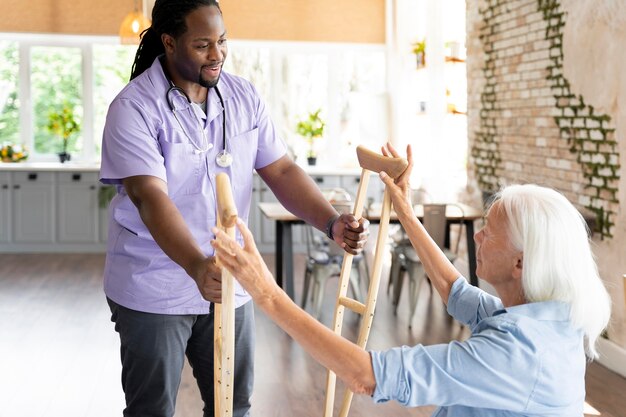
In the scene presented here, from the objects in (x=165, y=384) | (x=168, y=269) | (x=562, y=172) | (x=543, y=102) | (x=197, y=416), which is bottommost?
(x=197, y=416)

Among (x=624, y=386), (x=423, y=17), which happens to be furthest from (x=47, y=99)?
(x=624, y=386)

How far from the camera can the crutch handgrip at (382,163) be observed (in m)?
2.20

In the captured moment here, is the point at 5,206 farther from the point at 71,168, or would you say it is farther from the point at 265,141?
the point at 265,141

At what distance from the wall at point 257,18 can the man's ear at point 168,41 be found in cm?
729

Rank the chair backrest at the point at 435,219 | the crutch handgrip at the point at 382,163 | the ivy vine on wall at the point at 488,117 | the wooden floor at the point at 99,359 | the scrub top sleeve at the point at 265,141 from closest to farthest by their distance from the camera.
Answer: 1. the crutch handgrip at the point at 382,163
2. the scrub top sleeve at the point at 265,141
3. the wooden floor at the point at 99,359
4. the chair backrest at the point at 435,219
5. the ivy vine on wall at the point at 488,117

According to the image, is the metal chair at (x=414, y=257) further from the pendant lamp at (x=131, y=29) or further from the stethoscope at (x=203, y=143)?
the stethoscope at (x=203, y=143)

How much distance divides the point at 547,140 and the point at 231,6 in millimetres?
4578

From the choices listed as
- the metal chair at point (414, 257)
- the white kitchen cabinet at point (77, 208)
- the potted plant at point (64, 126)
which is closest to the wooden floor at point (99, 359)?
the metal chair at point (414, 257)

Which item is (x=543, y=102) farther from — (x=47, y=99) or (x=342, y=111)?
(x=47, y=99)

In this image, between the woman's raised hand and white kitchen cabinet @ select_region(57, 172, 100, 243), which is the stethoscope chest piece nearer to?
the woman's raised hand

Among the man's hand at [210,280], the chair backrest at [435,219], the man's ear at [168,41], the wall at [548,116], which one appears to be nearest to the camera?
the man's hand at [210,280]

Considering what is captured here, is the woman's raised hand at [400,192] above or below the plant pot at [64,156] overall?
below

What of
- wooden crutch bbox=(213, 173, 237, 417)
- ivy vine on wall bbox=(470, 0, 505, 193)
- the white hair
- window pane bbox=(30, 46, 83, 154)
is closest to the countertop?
window pane bbox=(30, 46, 83, 154)

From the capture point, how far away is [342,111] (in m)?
9.79
